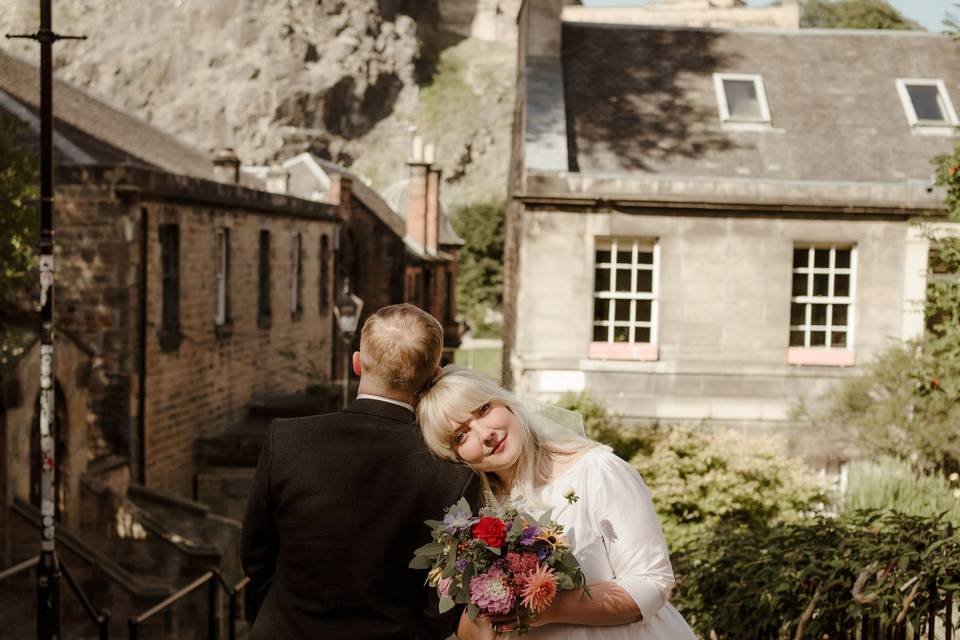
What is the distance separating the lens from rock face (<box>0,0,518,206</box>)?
78.3 metres

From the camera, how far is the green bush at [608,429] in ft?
42.9

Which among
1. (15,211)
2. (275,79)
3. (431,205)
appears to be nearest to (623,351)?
(15,211)

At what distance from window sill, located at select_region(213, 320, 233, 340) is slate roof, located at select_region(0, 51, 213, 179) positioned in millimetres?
3252

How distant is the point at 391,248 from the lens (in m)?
37.5

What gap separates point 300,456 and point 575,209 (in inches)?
483

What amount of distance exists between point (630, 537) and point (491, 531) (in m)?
0.46

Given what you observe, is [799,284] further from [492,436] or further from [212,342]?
[492,436]

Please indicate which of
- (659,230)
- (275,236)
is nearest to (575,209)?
(659,230)

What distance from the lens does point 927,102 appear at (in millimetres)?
17922

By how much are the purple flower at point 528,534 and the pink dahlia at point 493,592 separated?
0.10 meters

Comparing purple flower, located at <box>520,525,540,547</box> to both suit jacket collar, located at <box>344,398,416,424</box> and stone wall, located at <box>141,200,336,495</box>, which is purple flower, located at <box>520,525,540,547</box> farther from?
stone wall, located at <box>141,200,336,495</box>

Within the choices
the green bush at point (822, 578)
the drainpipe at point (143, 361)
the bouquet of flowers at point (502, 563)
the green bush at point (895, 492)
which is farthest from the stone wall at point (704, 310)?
the bouquet of flowers at point (502, 563)

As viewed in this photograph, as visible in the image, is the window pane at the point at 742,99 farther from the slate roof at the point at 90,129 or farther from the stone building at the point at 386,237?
the stone building at the point at 386,237

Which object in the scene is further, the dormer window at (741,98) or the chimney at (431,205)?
the chimney at (431,205)
